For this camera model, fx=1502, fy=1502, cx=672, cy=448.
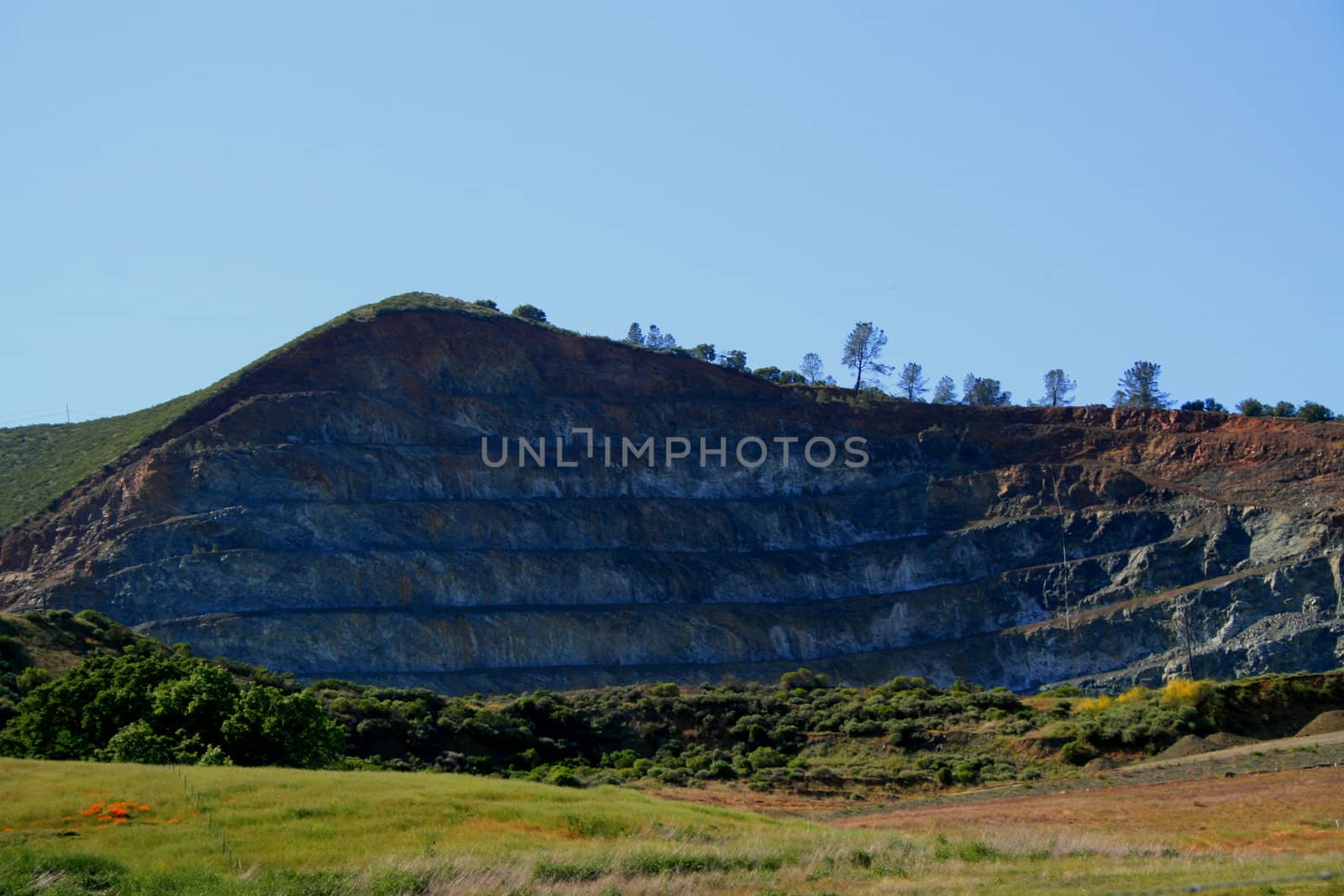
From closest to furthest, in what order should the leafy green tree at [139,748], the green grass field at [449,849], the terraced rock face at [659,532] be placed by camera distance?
1. the green grass field at [449,849]
2. the leafy green tree at [139,748]
3. the terraced rock face at [659,532]

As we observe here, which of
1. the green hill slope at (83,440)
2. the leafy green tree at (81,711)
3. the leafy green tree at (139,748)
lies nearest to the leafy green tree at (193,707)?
the leafy green tree at (81,711)

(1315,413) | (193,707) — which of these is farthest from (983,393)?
(193,707)

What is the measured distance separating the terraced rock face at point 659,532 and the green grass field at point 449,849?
44094 mm

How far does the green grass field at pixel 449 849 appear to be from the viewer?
22.7 metres

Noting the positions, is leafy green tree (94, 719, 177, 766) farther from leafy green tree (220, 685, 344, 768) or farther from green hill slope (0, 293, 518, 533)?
green hill slope (0, 293, 518, 533)

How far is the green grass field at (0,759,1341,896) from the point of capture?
22.7 m

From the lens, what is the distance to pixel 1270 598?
7681 centimetres

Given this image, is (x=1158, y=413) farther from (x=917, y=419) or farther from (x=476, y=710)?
(x=476, y=710)

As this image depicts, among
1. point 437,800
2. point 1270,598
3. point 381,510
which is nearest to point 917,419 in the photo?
point 1270,598

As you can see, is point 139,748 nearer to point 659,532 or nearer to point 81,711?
point 81,711

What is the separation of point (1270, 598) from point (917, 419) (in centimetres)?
2968

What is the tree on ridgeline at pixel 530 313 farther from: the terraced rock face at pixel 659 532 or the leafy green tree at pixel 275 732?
the leafy green tree at pixel 275 732

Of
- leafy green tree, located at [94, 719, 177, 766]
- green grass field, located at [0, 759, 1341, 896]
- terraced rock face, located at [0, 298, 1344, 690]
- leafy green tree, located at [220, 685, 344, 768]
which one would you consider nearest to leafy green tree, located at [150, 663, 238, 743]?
leafy green tree, located at [220, 685, 344, 768]

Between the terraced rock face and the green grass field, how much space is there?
4409 cm
